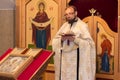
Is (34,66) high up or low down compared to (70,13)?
down

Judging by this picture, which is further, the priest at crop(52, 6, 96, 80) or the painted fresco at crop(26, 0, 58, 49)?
the painted fresco at crop(26, 0, 58, 49)

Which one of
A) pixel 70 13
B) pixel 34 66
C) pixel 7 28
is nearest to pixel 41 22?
pixel 7 28

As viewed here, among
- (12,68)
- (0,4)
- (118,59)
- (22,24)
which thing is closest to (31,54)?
(12,68)

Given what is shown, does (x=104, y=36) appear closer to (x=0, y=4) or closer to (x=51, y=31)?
(x=51, y=31)

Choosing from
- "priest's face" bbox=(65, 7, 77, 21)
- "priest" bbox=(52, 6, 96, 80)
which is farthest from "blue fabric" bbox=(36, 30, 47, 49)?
"priest's face" bbox=(65, 7, 77, 21)

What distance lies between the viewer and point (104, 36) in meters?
3.60

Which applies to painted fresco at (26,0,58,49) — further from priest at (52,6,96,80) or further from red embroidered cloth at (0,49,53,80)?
red embroidered cloth at (0,49,53,80)

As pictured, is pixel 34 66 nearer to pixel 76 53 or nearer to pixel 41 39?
pixel 76 53

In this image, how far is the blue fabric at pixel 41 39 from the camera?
13.5 ft

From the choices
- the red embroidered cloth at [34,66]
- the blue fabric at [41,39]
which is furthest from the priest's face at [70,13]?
the red embroidered cloth at [34,66]

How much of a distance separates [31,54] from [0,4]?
8.64 feet

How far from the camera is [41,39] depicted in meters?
4.16

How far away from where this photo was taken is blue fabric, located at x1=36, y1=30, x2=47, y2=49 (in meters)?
4.12

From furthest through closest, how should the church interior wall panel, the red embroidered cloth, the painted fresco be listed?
the church interior wall panel < the painted fresco < the red embroidered cloth
